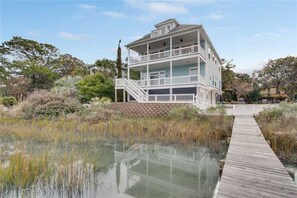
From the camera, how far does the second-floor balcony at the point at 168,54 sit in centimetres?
1820

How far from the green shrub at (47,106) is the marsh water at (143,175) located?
638 cm

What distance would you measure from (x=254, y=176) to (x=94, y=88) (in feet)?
67.1

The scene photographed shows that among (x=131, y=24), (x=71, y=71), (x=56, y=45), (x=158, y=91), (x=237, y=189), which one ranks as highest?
(x=56, y=45)

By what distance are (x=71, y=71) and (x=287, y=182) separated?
38.0 m

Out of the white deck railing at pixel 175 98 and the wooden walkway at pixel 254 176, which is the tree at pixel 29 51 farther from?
the wooden walkway at pixel 254 176

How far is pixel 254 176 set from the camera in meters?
3.57

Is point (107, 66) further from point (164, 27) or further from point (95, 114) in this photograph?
point (95, 114)

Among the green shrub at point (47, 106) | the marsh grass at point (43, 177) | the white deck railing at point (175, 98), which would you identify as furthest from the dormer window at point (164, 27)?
the marsh grass at point (43, 177)

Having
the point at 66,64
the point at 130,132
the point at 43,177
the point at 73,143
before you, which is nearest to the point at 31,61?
the point at 66,64

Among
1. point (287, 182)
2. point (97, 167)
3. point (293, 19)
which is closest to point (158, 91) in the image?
point (293, 19)

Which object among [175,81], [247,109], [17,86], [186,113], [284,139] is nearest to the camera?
[284,139]

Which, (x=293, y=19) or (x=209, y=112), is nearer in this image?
(x=209, y=112)

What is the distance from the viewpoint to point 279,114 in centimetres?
1125

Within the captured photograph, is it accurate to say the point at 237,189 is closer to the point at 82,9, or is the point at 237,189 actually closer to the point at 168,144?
the point at 168,144
